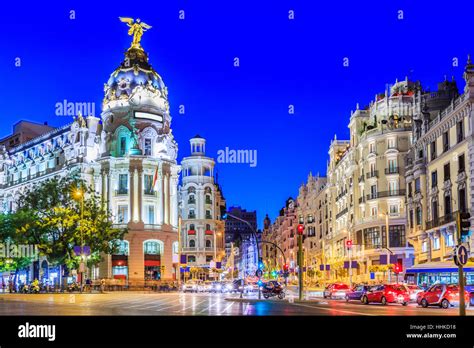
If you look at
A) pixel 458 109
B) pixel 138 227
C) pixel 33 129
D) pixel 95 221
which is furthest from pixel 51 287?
pixel 33 129

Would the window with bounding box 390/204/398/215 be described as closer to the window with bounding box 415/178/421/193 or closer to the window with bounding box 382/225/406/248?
the window with bounding box 382/225/406/248

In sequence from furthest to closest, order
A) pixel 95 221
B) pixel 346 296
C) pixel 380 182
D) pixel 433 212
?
pixel 380 182 → pixel 95 221 → pixel 433 212 → pixel 346 296

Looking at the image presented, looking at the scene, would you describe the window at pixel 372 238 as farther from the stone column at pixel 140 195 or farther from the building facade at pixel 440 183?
the stone column at pixel 140 195

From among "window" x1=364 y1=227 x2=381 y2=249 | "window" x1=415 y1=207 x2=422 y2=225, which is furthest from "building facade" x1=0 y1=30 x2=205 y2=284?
"window" x1=415 y1=207 x2=422 y2=225

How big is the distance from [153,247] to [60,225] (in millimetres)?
23548

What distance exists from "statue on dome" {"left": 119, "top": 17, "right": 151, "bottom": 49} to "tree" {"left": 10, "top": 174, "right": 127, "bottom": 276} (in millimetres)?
31111

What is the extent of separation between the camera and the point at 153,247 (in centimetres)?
9731

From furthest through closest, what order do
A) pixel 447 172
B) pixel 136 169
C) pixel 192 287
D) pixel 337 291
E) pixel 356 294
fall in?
pixel 136 169
pixel 192 287
pixel 447 172
pixel 337 291
pixel 356 294

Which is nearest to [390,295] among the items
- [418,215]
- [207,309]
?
[207,309]

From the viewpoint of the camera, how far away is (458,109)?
57344 millimetres

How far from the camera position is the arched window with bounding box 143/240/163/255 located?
96.4m

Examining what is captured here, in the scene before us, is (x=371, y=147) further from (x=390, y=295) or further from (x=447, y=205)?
(x=390, y=295)
